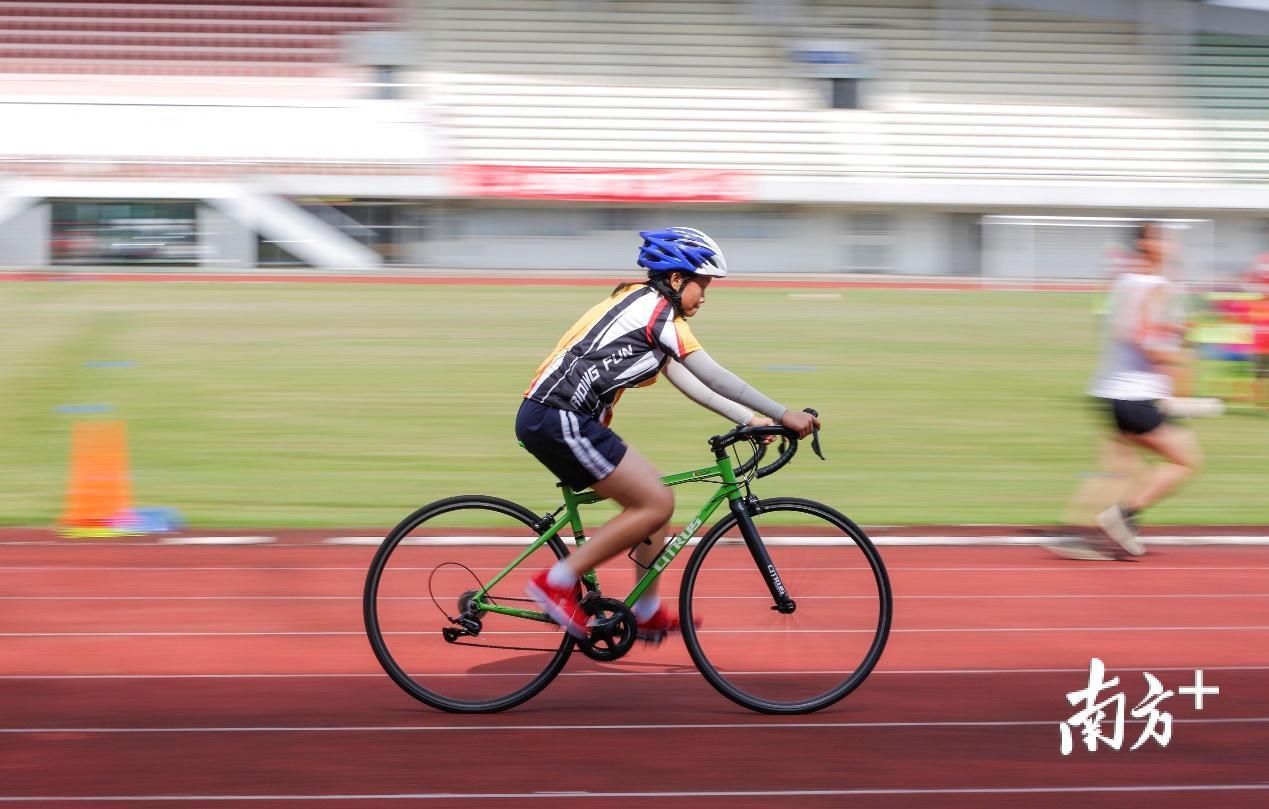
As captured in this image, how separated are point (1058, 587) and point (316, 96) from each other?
98.1 ft

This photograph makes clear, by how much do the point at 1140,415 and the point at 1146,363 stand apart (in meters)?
0.27

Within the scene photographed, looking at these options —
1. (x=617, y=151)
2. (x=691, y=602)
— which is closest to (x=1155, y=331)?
(x=691, y=602)

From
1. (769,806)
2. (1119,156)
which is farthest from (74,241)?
(769,806)

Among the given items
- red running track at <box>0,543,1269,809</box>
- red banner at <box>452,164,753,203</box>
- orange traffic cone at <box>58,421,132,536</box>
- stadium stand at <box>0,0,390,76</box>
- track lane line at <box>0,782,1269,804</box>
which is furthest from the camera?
stadium stand at <box>0,0,390,76</box>

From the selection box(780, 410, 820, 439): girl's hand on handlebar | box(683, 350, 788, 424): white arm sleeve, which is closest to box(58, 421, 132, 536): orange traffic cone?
box(683, 350, 788, 424): white arm sleeve

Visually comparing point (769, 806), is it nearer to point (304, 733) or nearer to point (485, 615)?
point (485, 615)

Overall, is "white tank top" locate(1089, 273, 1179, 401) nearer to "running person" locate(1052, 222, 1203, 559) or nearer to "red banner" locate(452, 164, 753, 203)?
"running person" locate(1052, 222, 1203, 559)

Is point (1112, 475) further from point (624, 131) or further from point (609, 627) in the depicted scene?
point (624, 131)

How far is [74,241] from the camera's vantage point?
3044 centimetres

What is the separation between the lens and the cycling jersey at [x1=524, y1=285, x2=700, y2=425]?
4.86 meters

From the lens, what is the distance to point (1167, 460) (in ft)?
25.2

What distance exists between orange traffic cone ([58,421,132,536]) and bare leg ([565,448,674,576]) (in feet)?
14.8

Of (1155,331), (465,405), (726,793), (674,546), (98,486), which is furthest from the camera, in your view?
(465,405)

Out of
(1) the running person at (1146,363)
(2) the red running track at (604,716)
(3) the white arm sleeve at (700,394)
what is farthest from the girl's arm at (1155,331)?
(3) the white arm sleeve at (700,394)
